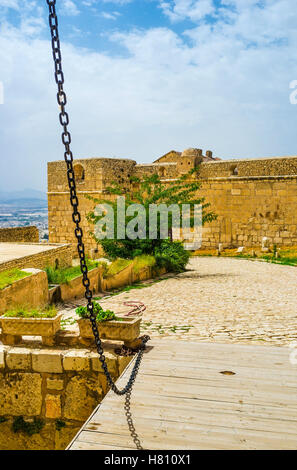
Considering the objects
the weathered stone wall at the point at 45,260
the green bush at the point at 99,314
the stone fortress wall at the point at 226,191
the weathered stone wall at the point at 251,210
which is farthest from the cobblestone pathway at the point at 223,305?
the stone fortress wall at the point at 226,191

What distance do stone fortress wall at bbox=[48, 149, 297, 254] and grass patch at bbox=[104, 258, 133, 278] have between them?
21.2 feet

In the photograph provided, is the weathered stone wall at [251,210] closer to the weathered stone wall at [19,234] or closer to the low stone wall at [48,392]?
the weathered stone wall at [19,234]

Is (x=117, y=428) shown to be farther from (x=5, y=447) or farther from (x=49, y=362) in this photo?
(x=5, y=447)

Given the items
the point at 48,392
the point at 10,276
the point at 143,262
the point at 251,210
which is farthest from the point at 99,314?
the point at 251,210

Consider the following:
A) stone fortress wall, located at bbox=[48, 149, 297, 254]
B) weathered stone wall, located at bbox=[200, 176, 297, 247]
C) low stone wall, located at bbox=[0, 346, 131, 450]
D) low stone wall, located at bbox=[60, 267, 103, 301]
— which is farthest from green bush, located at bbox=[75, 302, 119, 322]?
weathered stone wall, located at bbox=[200, 176, 297, 247]

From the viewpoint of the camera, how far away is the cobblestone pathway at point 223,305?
6492 millimetres

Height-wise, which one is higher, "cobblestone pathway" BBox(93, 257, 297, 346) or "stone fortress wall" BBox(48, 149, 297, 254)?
"stone fortress wall" BBox(48, 149, 297, 254)

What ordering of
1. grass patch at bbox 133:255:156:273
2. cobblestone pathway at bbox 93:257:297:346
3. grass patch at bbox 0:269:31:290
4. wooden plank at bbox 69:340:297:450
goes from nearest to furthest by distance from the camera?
1. wooden plank at bbox 69:340:297:450
2. cobblestone pathway at bbox 93:257:297:346
3. grass patch at bbox 0:269:31:290
4. grass patch at bbox 133:255:156:273

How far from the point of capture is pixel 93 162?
21.4 meters

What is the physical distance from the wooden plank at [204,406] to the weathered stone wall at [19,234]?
14.8 m

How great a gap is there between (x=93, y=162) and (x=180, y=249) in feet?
27.7

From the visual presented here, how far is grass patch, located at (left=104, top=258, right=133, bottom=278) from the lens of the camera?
12.4 meters

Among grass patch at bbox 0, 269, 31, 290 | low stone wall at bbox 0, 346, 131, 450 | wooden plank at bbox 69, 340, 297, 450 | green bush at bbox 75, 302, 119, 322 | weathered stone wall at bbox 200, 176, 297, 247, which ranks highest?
weathered stone wall at bbox 200, 176, 297, 247

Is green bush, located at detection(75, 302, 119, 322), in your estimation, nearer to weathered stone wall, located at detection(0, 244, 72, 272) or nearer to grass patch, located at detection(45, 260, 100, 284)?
weathered stone wall, located at detection(0, 244, 72, 272)
